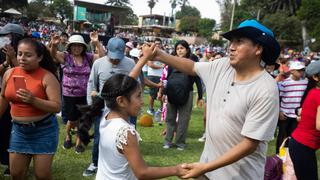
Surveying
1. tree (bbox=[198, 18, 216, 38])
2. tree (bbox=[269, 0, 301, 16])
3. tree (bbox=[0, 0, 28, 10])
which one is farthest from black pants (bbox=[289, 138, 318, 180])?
tree (bbox=[269, 0, 301, 16])

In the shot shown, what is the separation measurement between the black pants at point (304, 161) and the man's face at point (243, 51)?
1795mm

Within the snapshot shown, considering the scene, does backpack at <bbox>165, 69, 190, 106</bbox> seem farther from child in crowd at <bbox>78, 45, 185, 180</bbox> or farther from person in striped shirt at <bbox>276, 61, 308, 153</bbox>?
child in crowd at <bbox>78, 45, 185, 180</bbox>

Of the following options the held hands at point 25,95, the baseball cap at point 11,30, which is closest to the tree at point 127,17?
the baseball cap at point 11,30

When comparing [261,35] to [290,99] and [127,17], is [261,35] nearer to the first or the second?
[290,99]

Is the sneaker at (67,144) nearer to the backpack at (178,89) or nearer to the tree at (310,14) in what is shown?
the backpack at (178,89)

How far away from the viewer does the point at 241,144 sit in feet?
9.03

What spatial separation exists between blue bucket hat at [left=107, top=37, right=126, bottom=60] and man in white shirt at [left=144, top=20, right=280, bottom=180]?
2.89 meters

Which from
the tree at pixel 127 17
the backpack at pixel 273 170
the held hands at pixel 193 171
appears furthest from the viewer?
the tree at pixel 127 17

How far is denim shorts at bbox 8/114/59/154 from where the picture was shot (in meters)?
3.97

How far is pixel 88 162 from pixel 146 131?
2.78 metres

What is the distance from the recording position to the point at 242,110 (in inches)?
110

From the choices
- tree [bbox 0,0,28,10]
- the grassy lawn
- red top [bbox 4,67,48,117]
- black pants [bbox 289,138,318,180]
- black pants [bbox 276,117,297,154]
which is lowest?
the grassy lawn

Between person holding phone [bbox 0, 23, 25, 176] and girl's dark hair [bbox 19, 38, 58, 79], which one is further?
person holding phone [bbox 0, 23, 25, 176]

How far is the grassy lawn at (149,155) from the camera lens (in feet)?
19.6
